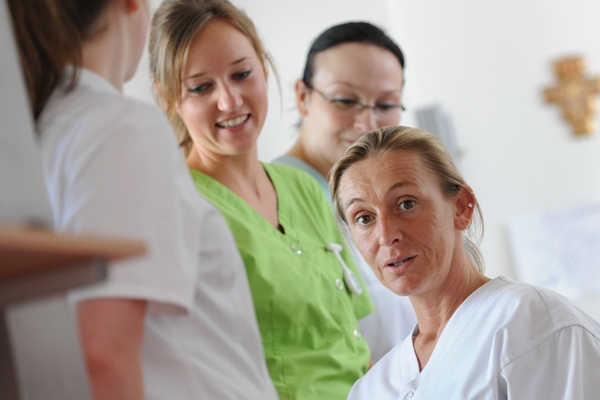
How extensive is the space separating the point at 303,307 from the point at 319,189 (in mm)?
479

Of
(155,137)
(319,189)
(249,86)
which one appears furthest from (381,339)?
(155,137)

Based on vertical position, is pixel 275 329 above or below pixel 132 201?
below

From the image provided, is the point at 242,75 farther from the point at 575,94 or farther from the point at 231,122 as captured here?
the point at 575,94

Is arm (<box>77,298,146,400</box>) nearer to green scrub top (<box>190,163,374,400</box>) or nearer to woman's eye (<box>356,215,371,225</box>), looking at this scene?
green scrub top (<box>190,163,374,400</box>)

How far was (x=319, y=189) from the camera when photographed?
193cm

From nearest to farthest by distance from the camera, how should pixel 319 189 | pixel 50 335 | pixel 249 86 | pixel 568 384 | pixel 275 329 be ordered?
1. pixel 50 335
2. pixel 568 384
3. pixel 275 329
4. pixel 249 86
5. pixel 319 189

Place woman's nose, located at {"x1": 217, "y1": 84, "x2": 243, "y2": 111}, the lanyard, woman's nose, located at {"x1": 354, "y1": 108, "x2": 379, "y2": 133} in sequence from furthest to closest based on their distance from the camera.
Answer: woman's nose, located at {"x1": 354, "y1": 108, "x2": 379, "y2": 133} < the lanyard < woman's nose, located at {"x1": 217, "y1": 84, "x2": 243, "y2": 111}

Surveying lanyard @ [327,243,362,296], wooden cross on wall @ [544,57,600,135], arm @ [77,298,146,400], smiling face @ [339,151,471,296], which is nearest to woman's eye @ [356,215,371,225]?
smiling face @ [339,151,471,296]

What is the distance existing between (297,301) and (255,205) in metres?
0.26

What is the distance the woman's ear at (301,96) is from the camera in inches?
90.7

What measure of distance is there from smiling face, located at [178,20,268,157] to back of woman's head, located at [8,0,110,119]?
0.86 metres

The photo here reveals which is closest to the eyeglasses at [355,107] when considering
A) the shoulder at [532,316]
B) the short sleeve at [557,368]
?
the shoulder at [532,316]

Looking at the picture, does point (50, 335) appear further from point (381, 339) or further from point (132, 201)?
point (381, 339)

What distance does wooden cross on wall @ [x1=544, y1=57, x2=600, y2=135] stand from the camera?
3.72 meters
